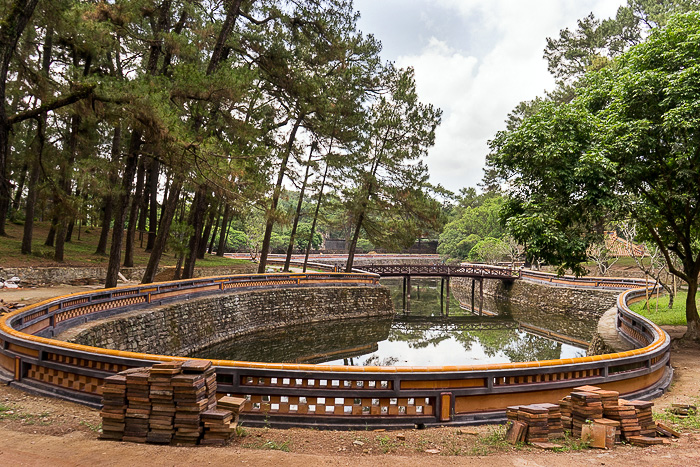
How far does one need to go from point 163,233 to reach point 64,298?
551 centimetres

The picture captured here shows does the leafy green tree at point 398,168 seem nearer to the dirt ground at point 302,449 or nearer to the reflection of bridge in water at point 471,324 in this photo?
the reflection of bridge in water at point 471,324

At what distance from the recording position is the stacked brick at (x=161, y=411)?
4.73 m

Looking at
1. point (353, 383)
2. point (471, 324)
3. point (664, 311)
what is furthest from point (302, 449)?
point (471, 324)

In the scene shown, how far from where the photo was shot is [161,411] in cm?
480

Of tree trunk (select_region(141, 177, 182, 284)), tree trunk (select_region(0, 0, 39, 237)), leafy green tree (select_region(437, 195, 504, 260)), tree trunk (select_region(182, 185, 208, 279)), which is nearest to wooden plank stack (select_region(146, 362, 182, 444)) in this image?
tree trunk (select_region(0, 0, 39, 237))

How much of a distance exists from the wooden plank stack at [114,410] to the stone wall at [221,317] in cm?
609

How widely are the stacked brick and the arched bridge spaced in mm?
28007

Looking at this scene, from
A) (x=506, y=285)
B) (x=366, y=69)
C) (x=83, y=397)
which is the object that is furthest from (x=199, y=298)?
(x=506, y=285)

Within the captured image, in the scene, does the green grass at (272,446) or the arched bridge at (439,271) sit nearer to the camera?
the green grass at (272,446)

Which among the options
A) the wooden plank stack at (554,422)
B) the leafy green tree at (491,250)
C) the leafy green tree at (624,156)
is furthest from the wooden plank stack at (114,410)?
the leafy green tree at (491,250)

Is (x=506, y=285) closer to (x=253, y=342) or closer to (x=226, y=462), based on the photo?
(x=253, y=342)

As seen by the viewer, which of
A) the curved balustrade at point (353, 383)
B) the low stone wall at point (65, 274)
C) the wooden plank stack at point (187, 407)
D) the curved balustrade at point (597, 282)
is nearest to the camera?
the wooden plank stack at point (187, 407)

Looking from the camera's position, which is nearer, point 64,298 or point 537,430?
point 537,430

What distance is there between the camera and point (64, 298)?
35.0 feet
